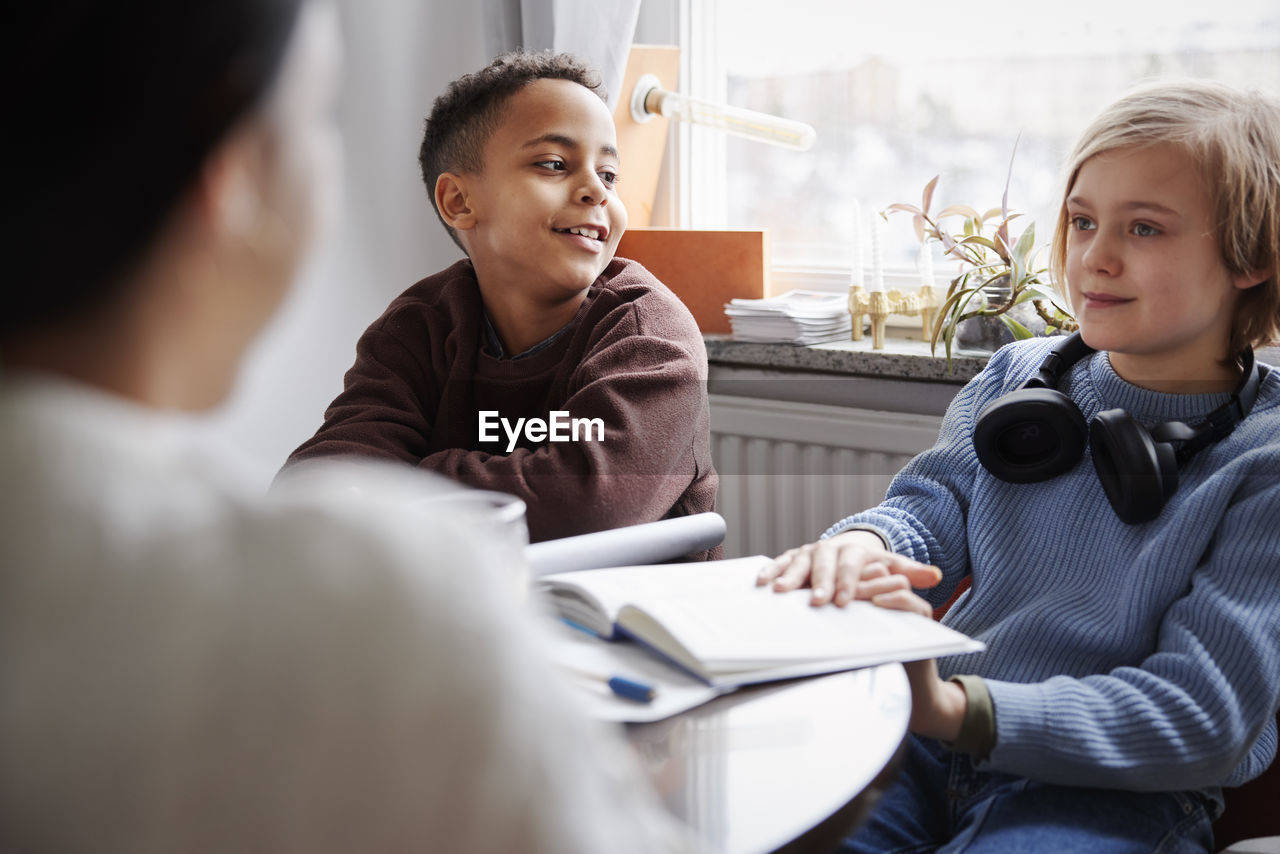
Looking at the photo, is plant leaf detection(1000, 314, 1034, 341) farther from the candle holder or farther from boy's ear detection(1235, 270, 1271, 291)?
boy's ear detection(1235, 270, 1271, 291)

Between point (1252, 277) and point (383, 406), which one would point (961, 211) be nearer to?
point (1252, 277)

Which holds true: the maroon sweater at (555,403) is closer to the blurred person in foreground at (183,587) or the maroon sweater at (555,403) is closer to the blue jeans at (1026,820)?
the blue jeans at (1026,820)

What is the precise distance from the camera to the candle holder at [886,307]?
215 centimetres

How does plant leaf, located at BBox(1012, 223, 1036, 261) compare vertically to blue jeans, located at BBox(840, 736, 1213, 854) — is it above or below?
above

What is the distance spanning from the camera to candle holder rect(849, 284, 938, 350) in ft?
7.04

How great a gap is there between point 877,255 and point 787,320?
23 centimetres

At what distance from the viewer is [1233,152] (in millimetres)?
1140

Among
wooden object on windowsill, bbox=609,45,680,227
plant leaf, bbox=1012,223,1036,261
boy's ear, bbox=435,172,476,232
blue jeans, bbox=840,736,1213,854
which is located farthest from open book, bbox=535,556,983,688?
wooden object on windowsill, bbox=609,45,680,227

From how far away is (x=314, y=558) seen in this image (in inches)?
13.0

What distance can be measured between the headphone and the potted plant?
25.4 inches

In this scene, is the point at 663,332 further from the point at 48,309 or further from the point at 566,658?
the point at 48,309

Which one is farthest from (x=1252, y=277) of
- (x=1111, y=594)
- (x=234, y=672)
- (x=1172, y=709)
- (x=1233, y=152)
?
(x=234, y=672)

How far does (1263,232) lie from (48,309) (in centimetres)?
118

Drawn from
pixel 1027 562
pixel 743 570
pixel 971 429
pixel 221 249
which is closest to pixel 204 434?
pixel 221 249
